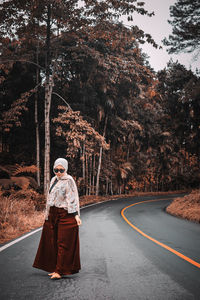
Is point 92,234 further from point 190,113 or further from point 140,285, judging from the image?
point 190,113

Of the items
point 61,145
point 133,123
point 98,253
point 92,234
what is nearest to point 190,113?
point 133,123

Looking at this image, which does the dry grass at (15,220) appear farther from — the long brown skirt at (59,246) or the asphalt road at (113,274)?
the long brown skirt at (59,246)

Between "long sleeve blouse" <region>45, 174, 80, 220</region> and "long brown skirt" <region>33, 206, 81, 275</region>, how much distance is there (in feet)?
0.28

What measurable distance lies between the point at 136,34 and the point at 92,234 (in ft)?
36.0

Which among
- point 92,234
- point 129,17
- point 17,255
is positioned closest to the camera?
point 17,255

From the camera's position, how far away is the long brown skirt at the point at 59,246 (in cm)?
464

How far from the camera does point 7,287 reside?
409cm

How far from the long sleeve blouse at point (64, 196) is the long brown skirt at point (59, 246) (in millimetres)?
85

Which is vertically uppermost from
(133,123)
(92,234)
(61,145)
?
(133,123)

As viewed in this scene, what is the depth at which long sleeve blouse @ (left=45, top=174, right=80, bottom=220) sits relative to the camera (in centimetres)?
486

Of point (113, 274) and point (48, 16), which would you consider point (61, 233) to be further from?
point (48, 16)

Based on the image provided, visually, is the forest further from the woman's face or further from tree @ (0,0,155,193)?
the woman's face

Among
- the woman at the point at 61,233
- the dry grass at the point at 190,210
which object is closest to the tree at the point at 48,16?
the dry grass at the point at 190,210

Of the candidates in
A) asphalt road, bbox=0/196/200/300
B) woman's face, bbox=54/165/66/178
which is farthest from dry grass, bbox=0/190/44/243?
woman's face, bbox=54/165/66/178
